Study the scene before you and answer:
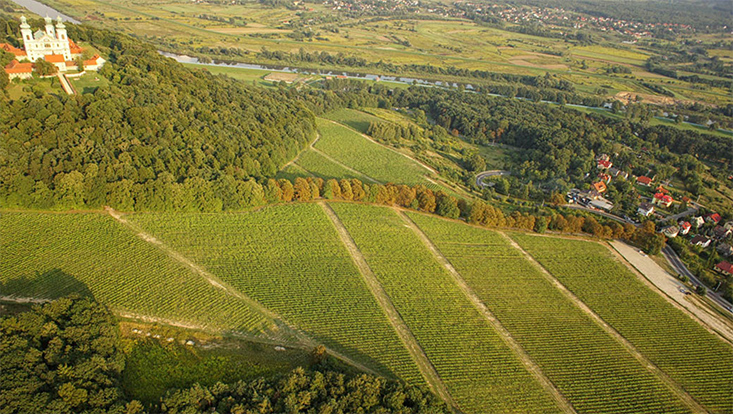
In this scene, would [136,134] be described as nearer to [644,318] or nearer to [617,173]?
[644,318]

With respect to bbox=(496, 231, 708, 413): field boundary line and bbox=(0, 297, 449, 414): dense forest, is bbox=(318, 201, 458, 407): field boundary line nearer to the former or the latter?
bbox=(0, 297, 449, 414): dense forest

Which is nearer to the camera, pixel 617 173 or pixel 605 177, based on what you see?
pixel 605 177

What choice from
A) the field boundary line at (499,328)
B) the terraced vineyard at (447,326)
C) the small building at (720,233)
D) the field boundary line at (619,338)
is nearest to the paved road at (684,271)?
the small building at (720,233)

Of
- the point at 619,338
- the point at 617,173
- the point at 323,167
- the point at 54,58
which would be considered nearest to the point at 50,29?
the point at 54,58

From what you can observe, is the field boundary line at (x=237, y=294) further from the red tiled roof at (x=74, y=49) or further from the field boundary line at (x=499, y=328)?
the red tiled roof at (x=74, y=49)

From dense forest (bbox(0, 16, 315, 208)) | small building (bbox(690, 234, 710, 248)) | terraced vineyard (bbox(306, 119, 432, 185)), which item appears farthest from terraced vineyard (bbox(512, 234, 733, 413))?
dense forest (bbox(0, 16, 315, 208))
